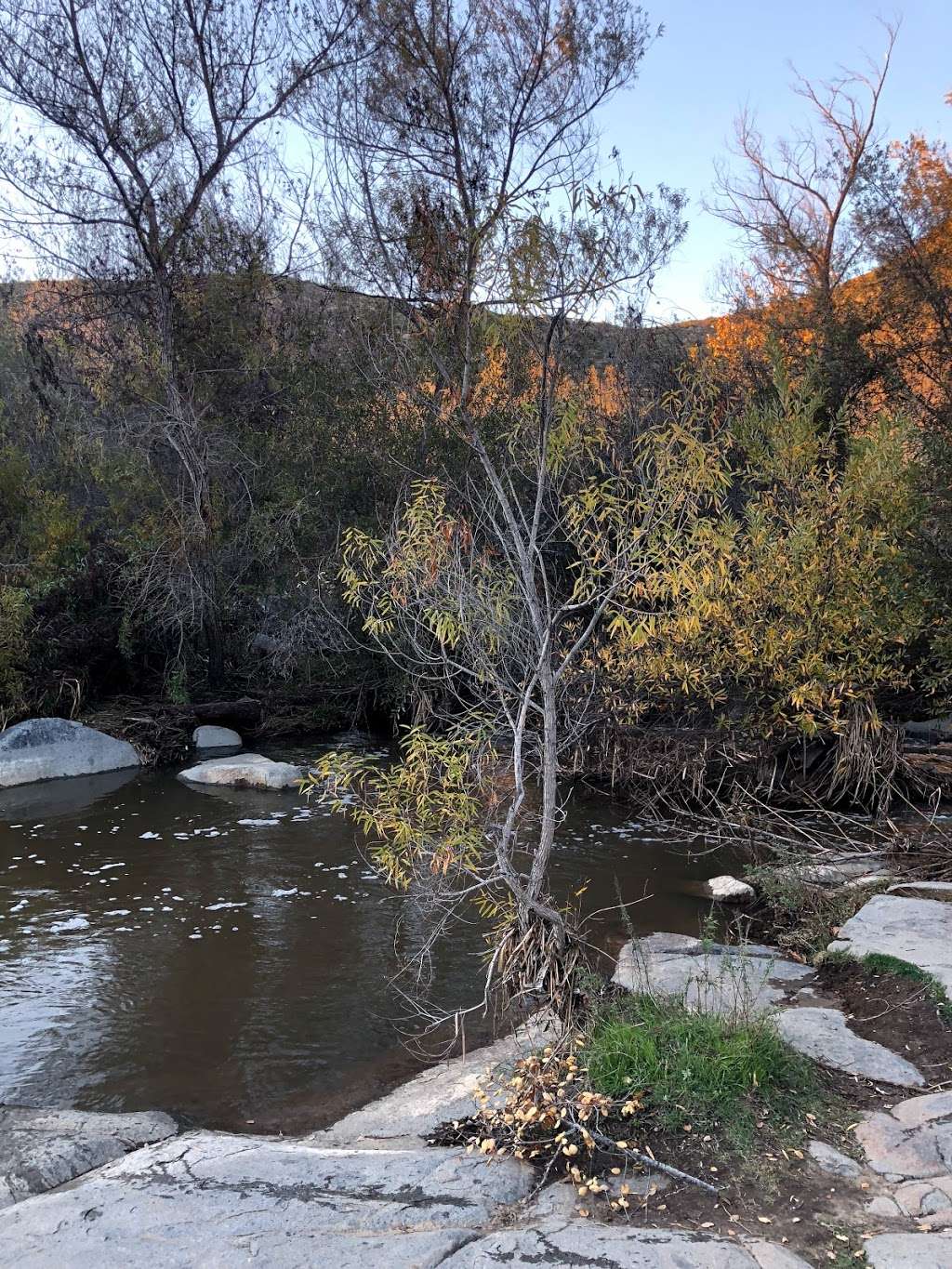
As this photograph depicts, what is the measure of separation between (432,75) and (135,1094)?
43.4 ft

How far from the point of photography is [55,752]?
11.9 meters

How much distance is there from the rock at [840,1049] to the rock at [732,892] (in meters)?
2.74

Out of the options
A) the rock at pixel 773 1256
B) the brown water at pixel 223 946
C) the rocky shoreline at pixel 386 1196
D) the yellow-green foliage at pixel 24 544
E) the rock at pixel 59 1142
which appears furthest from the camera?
the yellow-green foliage at pixel 24 544

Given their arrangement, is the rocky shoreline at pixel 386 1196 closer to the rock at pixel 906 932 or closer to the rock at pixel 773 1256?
the rock at pixel 773 1256

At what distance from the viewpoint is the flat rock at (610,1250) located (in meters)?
2.72

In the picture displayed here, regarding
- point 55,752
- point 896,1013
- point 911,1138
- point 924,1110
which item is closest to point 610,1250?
point 911,1138

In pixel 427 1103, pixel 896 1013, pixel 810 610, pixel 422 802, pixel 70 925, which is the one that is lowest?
pixel 70 925

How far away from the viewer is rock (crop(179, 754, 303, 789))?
11328 mm

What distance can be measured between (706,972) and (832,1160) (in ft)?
4.22

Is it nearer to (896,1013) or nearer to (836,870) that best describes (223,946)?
(896,1013)

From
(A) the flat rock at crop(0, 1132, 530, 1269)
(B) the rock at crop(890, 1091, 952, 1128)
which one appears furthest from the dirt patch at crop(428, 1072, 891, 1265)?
(A) the flat rock at crop(0, 1132, 530, 1269)

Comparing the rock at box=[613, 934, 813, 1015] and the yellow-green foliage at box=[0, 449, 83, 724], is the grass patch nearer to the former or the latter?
the rock at box=[613, 934, 813, 1015]

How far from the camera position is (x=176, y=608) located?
13.4 metres

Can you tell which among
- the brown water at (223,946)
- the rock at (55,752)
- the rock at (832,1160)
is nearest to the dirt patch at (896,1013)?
the rock at (832,1160)
